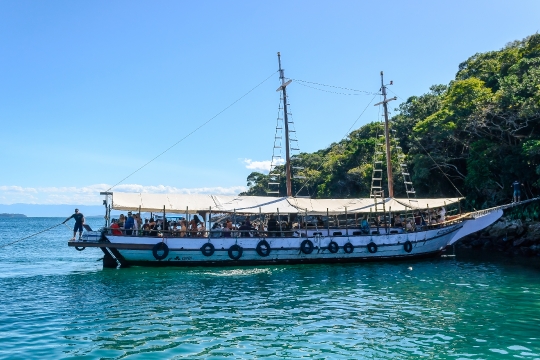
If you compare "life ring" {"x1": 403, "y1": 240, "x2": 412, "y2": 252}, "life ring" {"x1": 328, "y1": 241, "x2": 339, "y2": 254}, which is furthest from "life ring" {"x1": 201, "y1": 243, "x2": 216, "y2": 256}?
"life ring" {"x1": 403, "y1": 240, "x2": 412, "y2": 252}

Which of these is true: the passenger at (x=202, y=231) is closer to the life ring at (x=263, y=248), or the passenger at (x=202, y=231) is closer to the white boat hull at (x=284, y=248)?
the white boat hull at (x=284, y=248)

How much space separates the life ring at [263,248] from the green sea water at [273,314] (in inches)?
82.4

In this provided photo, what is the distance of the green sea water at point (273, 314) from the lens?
11766 mm

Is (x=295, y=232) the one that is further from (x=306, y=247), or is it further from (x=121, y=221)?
(x=121, y=221)

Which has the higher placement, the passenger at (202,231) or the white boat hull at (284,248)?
the passenger at (202,231)

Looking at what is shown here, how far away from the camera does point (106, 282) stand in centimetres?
2236

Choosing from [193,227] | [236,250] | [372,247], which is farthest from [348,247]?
[193,227]

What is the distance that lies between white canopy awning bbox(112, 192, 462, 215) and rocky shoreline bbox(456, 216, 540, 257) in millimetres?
7080

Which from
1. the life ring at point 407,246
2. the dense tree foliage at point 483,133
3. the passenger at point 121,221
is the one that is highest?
the dense tree foliage at point 483,133

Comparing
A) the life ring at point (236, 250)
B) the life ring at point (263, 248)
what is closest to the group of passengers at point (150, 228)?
the life ring at point (236, 250)

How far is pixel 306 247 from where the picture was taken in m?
28.8

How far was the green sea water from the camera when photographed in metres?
11.8

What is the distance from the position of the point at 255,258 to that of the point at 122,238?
25.5 ft

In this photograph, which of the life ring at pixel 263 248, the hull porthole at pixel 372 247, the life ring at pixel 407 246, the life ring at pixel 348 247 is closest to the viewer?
the life ring at pixel 263 248
